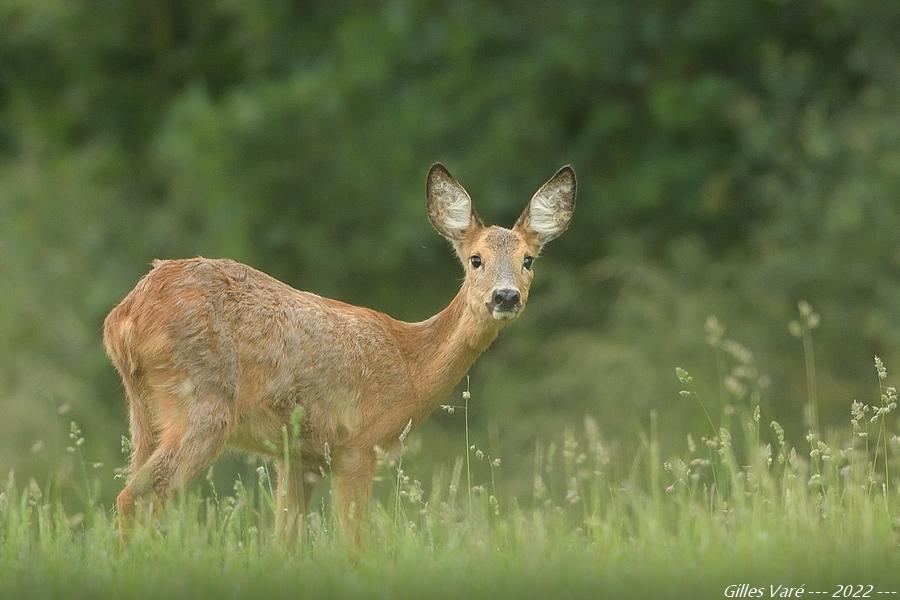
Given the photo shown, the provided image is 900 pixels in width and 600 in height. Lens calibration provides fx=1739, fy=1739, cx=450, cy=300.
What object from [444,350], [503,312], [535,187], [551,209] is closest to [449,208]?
[551,209]

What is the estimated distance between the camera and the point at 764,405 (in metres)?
14.0

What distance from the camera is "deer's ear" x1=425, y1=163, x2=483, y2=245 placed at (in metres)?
8.62

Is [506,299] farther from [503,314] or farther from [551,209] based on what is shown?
[551,209]

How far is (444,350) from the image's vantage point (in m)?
8.23

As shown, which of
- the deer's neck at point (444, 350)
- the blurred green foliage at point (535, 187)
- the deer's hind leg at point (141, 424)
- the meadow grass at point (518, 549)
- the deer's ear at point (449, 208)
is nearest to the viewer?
the meadow grass at point (518, 549)

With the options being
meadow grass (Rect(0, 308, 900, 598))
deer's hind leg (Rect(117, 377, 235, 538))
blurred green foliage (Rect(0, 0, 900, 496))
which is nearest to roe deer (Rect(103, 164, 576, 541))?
deer's hind leg (Rect(117, 377, 235, 538))

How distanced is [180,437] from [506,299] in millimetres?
1743

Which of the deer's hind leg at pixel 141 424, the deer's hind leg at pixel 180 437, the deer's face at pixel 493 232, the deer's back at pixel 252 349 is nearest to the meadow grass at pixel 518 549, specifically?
the deer's hind leg at pixel 180 437

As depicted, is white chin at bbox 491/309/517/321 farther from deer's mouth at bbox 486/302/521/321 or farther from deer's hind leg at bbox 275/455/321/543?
deer's hind leg at bbox 275/455/321/543

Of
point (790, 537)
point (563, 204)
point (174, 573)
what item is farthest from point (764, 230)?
point (174, 573)

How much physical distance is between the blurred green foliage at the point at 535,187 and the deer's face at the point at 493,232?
594cm

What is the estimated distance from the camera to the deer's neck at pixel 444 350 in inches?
320

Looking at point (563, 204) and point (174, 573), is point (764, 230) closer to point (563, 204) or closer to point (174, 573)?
point (563, 204)

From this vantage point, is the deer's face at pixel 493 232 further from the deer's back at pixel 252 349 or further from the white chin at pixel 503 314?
the deer's back at pixel 252 349
